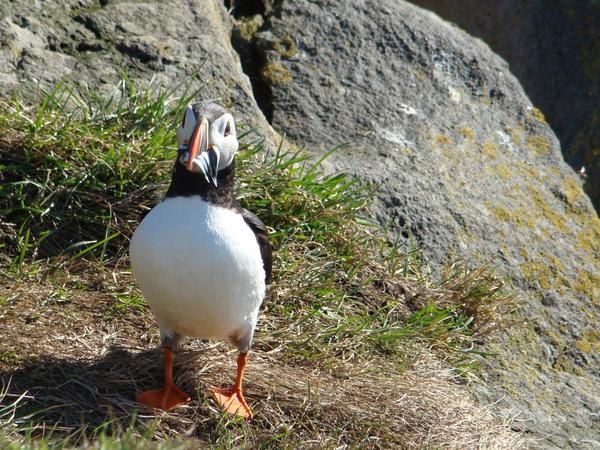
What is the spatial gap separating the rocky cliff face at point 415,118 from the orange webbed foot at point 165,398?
176 cm

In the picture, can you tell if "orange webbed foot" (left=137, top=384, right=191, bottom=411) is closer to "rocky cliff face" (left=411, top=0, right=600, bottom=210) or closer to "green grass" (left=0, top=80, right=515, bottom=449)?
"green grass" (left=0, top=80, right=515, bottom=449)

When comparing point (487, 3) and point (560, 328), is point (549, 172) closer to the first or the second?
point (560, 328)

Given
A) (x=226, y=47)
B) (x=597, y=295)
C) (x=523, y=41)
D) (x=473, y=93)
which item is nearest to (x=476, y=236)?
(x=597, y=295)

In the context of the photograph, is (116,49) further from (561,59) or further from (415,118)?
(561,59)

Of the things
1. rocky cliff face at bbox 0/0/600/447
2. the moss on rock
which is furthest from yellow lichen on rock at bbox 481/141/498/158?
the moss on rock

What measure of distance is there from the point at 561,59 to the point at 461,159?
3.09 m

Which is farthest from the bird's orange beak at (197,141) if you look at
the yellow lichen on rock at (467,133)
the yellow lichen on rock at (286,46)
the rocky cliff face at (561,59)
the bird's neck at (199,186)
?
the rocky cliff face at (561,59)

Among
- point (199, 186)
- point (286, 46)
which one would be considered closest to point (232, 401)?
point (199, 186)

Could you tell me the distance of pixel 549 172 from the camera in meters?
6.86

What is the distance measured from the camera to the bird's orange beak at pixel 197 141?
158 inches

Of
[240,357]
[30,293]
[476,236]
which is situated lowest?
[30,293]

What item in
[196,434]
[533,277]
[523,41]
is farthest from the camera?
[523,41]

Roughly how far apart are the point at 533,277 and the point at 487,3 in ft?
14.6

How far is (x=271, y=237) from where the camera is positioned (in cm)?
540
